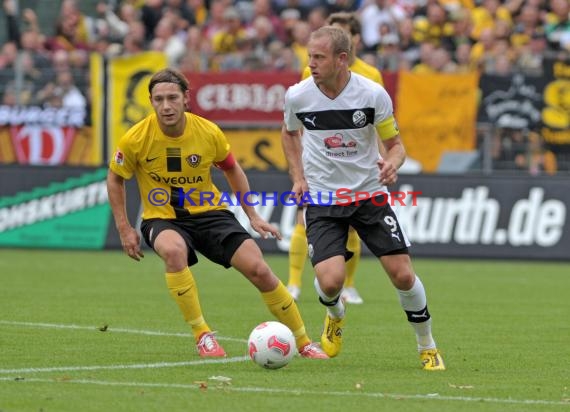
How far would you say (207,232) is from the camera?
30.1 ft

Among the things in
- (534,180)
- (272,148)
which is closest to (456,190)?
(534,180)

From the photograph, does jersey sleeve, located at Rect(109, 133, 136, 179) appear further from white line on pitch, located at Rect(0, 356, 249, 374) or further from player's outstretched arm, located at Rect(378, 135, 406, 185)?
player's outstretched arm, located at Rect(378, 135, 406, 185)

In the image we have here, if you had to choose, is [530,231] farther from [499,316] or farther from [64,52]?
[64,52]

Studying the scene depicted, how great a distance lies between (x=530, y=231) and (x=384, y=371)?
11.1m

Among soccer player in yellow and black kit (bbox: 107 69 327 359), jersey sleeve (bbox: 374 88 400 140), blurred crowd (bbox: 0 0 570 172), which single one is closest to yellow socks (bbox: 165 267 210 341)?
soccer player in yellow and black kit (bbox: 107 69 327 359)

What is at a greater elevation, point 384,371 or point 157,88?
point 157,88

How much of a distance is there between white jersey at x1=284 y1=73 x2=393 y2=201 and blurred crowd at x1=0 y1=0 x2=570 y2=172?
479 inches

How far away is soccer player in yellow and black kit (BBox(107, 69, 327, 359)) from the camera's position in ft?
29.5

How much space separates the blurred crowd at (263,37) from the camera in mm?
21578

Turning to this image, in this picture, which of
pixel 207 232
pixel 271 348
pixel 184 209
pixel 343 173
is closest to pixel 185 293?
pixel 207 232

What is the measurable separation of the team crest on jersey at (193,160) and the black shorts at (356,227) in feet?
2.89

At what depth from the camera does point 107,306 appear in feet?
42.1

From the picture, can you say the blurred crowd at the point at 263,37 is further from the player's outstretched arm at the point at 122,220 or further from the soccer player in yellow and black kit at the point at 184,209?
the player's outstretched arm at the point at 122,220

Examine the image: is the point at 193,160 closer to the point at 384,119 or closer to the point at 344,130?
the point at 344,130
